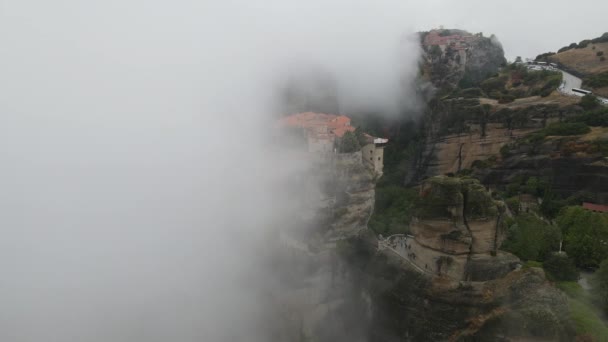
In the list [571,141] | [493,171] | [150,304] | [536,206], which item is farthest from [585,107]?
[150,304]

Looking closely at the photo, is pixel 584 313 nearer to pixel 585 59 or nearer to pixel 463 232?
pixel 463 232

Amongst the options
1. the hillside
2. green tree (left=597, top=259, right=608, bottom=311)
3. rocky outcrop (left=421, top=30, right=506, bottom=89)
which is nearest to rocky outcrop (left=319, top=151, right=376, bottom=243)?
green tree (left=597, top=259, right=608, bottom=311)

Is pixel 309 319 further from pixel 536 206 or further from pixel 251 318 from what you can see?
pixel 536 206

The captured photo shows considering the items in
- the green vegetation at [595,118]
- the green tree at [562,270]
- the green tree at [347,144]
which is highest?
the green tree at [347,144]

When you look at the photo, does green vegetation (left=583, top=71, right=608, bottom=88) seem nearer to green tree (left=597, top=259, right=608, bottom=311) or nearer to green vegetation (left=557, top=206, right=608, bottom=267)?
green vegetation (left=557, top=206, right=608, bottom=267)

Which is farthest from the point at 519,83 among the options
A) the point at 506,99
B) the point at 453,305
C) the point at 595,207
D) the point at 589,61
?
the point at 453,305

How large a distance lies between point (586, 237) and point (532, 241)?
188cm

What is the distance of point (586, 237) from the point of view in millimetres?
13969

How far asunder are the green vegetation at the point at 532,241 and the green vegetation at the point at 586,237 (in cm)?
56

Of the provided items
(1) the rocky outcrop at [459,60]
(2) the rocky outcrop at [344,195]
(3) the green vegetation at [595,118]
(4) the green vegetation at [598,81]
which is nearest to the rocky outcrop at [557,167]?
(3) the green vegetation at [595,118]

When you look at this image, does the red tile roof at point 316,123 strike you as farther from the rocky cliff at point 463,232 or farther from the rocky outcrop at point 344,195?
the rocky cliff at point 463,232

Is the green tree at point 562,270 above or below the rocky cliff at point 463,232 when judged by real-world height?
below

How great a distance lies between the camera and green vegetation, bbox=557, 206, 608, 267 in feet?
44.7

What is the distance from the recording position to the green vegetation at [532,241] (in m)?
14.0
